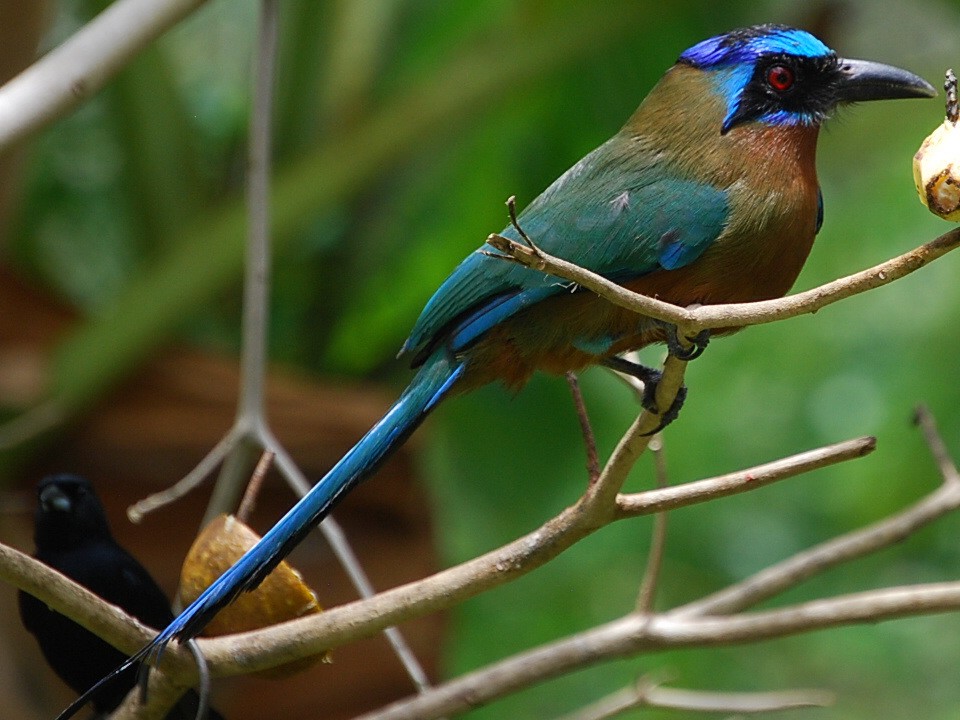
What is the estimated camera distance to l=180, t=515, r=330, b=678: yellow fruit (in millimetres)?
1540

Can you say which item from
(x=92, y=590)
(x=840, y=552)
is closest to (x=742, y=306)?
(x=840, y=552)

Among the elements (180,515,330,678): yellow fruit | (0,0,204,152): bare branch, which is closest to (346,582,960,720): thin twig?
(180,515,330,678): yellow fruit

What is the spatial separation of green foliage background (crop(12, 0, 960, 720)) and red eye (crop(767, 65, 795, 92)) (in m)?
A: 1.20

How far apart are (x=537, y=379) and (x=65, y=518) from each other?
4.99 feet

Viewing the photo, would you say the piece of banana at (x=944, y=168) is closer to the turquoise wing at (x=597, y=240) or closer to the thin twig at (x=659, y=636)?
the turquoise wing at (x=597, y=240)

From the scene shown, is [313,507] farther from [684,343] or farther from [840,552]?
[840,552]

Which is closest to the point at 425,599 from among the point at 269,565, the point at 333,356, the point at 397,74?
the point at 269,565

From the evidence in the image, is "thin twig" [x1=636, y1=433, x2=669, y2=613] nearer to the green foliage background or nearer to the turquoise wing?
the turquoise wing

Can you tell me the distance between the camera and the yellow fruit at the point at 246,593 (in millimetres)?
1540

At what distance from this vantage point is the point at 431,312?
1765mm

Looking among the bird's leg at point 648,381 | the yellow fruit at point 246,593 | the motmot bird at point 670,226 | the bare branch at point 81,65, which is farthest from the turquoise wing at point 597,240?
the bare branch at point 81,65

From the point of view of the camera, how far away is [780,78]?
176 cm

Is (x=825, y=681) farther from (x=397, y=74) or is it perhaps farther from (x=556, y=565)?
(x=397, y=74)

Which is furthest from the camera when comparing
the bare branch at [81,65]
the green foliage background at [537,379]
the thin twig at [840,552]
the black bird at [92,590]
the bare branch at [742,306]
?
the green foliage background at [537,379]
